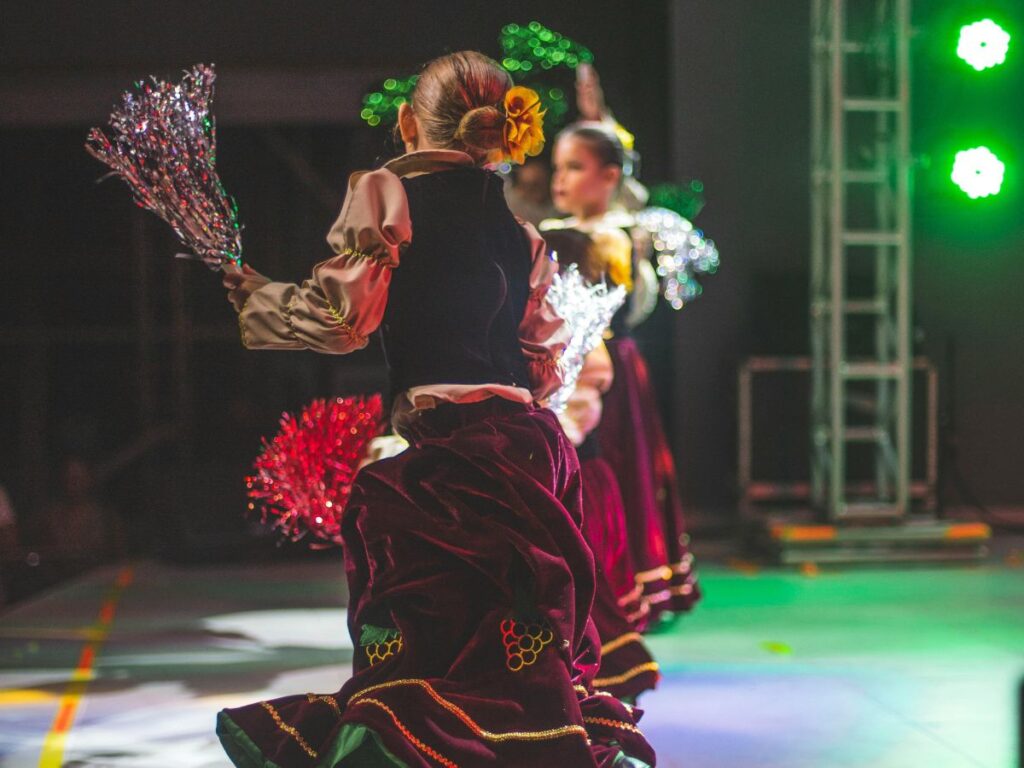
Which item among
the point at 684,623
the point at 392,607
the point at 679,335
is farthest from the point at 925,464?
the point at 392,607

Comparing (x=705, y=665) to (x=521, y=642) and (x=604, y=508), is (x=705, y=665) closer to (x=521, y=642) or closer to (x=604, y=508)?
(x=604, y=508)

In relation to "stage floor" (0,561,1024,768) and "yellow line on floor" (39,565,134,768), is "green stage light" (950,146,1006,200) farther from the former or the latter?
"yellow line on floor" (39,565,134,768)

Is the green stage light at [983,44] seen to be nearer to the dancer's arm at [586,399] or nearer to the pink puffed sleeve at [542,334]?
the dancer's arm at [586,399]

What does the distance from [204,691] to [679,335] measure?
3755 mm

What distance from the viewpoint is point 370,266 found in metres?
2.08

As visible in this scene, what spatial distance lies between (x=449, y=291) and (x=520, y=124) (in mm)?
326

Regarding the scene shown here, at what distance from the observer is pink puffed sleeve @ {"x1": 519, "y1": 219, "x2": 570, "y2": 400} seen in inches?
92.4

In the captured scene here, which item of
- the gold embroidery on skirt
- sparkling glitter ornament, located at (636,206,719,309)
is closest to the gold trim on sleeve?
the gold embroidery on skirt

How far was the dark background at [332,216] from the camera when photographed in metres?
6.43

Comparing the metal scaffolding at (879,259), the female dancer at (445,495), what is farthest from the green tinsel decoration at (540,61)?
the female dancer at (445,495)

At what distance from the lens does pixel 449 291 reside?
214 cm

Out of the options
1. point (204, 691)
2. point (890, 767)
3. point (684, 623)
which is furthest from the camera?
point (684, 623)

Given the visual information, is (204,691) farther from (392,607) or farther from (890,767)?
(890,767)

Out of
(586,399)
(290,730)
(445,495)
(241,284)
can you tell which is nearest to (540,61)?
(586,399)
